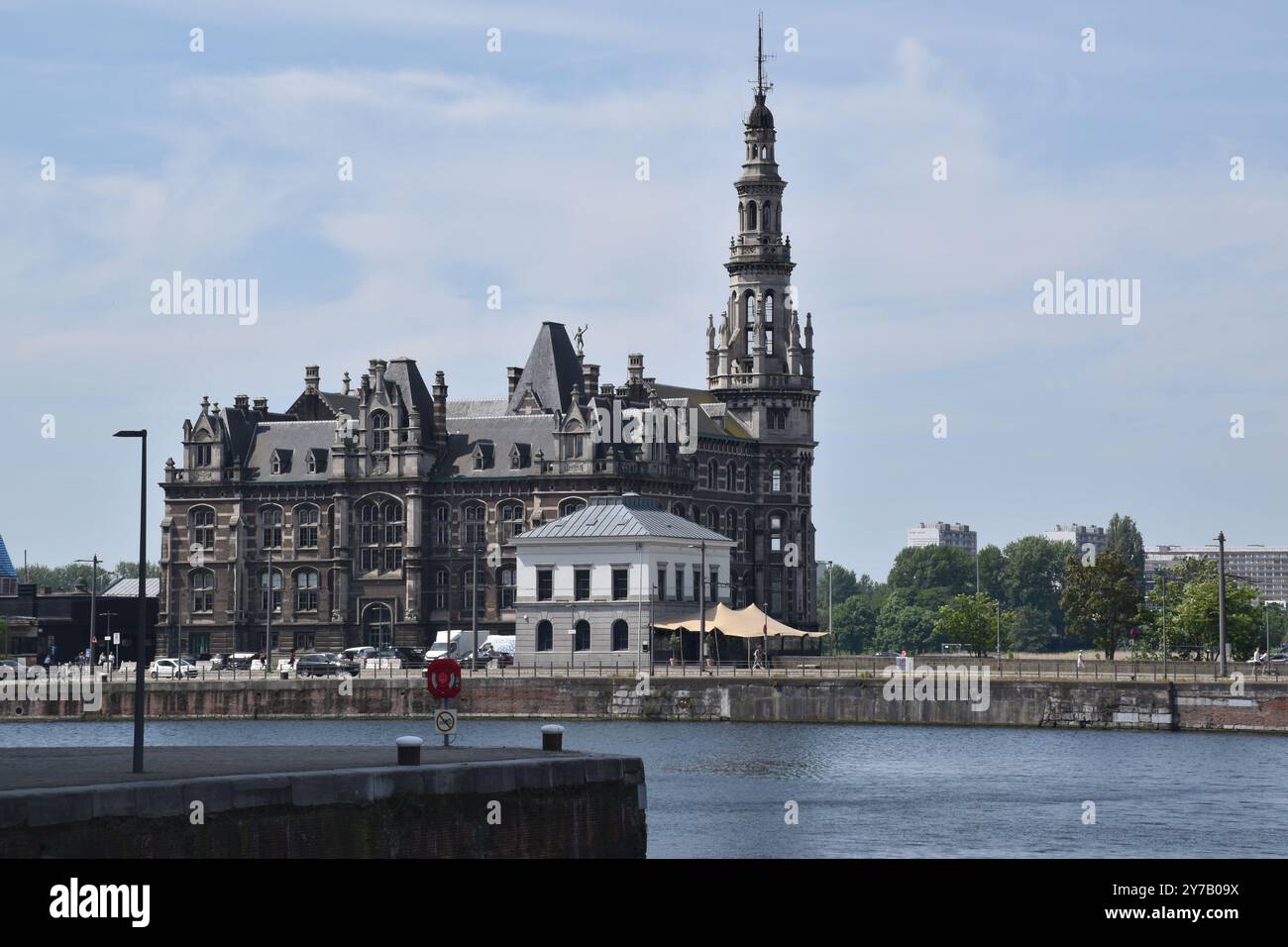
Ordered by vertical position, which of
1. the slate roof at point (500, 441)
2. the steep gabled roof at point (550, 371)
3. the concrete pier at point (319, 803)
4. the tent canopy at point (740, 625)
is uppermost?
the steep gabled roof at point (550, 371)

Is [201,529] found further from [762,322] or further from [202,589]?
[762,322]

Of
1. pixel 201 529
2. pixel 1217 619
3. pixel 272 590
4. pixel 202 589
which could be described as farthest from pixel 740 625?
pixel 201 529

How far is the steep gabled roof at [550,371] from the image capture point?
174 meters

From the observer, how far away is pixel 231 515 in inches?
6609

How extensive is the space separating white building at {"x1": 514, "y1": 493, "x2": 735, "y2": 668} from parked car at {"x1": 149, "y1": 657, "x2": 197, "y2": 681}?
1863 cm

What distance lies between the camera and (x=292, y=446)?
6688 inches

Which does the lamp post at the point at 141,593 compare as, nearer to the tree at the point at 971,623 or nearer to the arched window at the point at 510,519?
the arched window at the point at 510,519

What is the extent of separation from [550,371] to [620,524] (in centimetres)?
3818

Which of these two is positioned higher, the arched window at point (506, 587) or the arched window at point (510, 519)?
the arched window at point (510, 519)

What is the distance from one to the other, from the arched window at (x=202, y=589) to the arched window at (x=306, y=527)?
703 centimetres

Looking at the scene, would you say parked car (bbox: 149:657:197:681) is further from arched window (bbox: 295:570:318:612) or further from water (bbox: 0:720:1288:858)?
arched window (bbox: 295:570:318:612)

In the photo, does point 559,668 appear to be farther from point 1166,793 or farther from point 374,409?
point 1166,793

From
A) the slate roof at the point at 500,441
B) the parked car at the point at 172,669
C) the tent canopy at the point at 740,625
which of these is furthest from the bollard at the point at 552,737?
the slate roof at the point at 500,441
